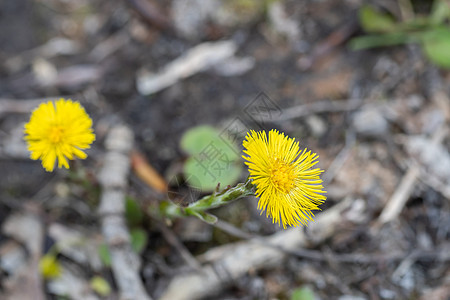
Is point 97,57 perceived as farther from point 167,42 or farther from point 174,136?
point 174,136

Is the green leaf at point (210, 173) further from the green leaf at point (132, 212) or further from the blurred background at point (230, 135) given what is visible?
the green leaf at point (132, 212)

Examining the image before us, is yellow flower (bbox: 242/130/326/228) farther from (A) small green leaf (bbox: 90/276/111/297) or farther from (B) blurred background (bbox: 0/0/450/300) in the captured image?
(A) small green leaf (bbox: 90/276/111/297)

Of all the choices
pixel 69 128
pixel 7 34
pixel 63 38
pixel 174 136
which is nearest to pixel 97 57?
pixel 63 38

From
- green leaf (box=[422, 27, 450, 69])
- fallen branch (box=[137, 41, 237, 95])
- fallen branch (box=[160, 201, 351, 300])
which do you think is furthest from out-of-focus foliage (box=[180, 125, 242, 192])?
green leaf (box=[422, 27, 450, 69])

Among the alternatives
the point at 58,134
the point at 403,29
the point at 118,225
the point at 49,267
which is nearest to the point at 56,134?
the point at 58,134

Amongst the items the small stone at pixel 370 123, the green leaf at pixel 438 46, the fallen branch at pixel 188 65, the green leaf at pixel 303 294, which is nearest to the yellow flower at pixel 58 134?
the fallen branch at pixel 188 65

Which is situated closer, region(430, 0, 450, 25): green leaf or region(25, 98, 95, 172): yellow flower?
region(25, 98, 95, 172): yellow flower
